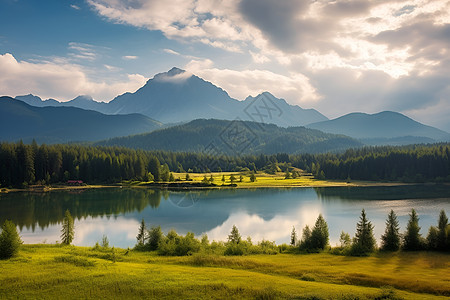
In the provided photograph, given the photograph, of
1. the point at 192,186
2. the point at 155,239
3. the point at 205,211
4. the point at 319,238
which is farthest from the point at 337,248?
the point at 192,186

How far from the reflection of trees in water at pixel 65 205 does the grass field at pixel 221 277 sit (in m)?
33.6

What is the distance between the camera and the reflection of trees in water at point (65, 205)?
6259 cm

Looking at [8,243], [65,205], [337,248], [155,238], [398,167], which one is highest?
[398,167]

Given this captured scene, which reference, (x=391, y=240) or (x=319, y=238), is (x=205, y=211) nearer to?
(x=319, y=238)

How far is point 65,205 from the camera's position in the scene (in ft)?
259

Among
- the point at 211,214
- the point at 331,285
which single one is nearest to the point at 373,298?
the point at 331,285

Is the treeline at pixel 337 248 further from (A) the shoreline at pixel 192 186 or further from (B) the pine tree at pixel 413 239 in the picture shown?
(A) the shoreline at pixel 192 186

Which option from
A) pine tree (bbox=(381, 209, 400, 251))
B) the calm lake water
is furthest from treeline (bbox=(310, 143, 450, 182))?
pine tree (bbox=(381, 209, 400, 251))

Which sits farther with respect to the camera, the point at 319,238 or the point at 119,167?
the point at 119,167

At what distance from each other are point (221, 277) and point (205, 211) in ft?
154

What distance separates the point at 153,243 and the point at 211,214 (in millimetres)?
30220

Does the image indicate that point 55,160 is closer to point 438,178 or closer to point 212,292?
point 212,292

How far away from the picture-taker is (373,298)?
803 inches

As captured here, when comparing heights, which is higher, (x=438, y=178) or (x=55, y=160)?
(x=55, y=160)
